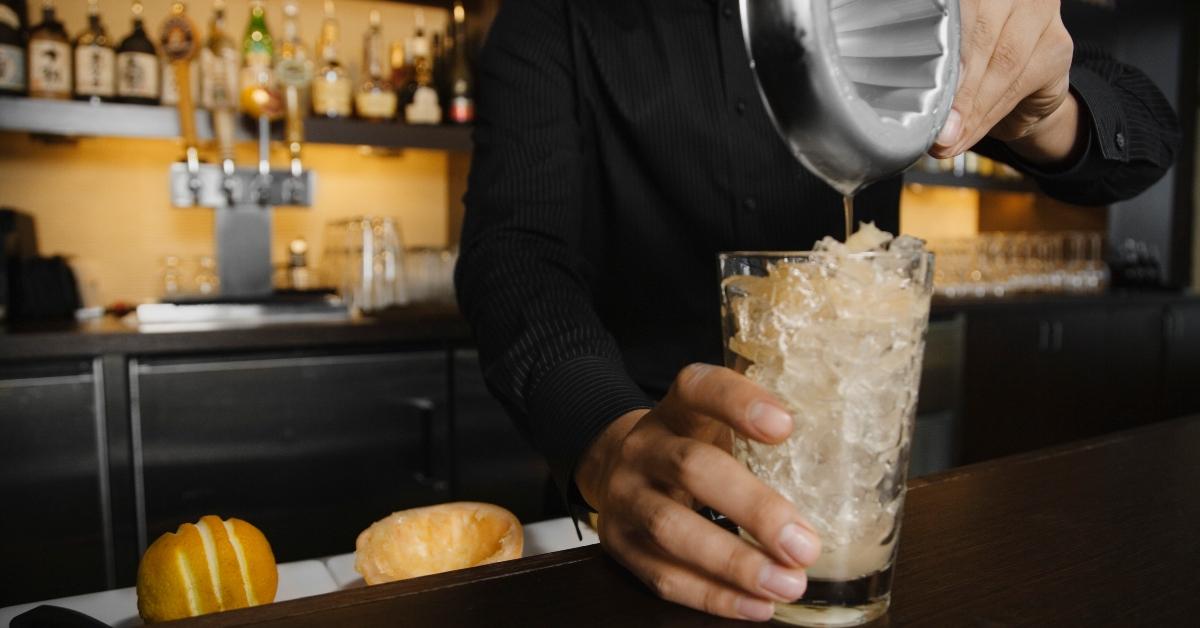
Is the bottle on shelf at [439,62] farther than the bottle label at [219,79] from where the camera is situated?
Yes

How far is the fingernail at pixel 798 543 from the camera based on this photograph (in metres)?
0.44

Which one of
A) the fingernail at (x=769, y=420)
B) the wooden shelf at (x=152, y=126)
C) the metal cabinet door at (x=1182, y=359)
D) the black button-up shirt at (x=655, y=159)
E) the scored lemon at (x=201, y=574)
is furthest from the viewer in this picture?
the metal cabinet door at (x=1182, y=359)

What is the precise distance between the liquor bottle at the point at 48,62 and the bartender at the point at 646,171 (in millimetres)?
1508

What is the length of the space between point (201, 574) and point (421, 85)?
238cm

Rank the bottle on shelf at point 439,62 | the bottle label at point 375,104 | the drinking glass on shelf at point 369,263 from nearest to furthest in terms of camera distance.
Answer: the drinking glass on shelf at point 369,263 → the bottle label at point 375,104 → the bottle on shelf at point 439,62

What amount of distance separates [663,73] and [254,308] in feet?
4.43

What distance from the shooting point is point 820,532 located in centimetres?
46

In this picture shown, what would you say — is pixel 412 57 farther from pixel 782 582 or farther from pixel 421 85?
pixel 782 582

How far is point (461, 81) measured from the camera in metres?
2.79

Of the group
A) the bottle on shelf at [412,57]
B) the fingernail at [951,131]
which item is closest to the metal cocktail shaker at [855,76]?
the fingernail at [951,131]

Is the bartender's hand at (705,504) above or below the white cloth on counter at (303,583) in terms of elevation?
above

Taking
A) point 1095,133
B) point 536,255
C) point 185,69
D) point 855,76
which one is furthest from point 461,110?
point 855,76

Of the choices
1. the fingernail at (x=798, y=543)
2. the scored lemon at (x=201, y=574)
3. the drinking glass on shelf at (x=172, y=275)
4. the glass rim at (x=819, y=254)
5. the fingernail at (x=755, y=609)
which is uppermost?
the glass rim at (x=819, y=254)

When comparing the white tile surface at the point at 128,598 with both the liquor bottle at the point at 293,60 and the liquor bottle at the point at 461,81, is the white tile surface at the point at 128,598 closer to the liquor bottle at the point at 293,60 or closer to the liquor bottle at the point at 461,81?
the liquor bottle at the point at 293,60
